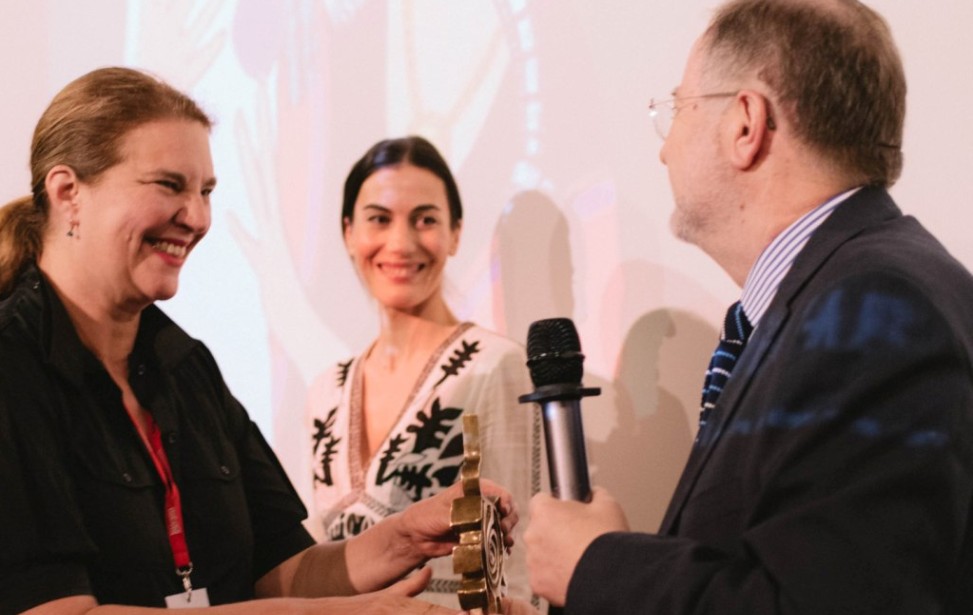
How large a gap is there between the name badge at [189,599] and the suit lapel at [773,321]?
866mm

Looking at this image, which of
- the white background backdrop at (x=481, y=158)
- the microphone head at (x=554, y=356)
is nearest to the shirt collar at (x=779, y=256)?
the microphone head at (x=554, y=356)

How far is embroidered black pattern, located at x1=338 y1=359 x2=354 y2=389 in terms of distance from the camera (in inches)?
127

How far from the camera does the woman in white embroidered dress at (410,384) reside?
2.90 metres

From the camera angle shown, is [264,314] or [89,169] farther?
[264,314]

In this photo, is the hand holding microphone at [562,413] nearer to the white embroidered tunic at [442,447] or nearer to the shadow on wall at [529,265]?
the white embroidered tunic at [442,447]

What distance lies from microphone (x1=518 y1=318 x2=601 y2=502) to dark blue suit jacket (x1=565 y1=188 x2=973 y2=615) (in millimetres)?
167

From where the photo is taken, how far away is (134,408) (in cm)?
207

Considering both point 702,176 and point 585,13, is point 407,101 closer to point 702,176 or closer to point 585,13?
point 585,13

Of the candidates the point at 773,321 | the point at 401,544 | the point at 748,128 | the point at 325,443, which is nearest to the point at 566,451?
the point at 773,321

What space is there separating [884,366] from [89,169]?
57.5 inches

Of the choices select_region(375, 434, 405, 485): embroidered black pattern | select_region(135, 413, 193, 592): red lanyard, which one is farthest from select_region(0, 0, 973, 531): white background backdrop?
select_region(135, 413, 193, 592): red lanyard

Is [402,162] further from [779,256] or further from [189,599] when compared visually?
[779,256]

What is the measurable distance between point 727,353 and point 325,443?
163cm

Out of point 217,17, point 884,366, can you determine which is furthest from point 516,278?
point 884,366
